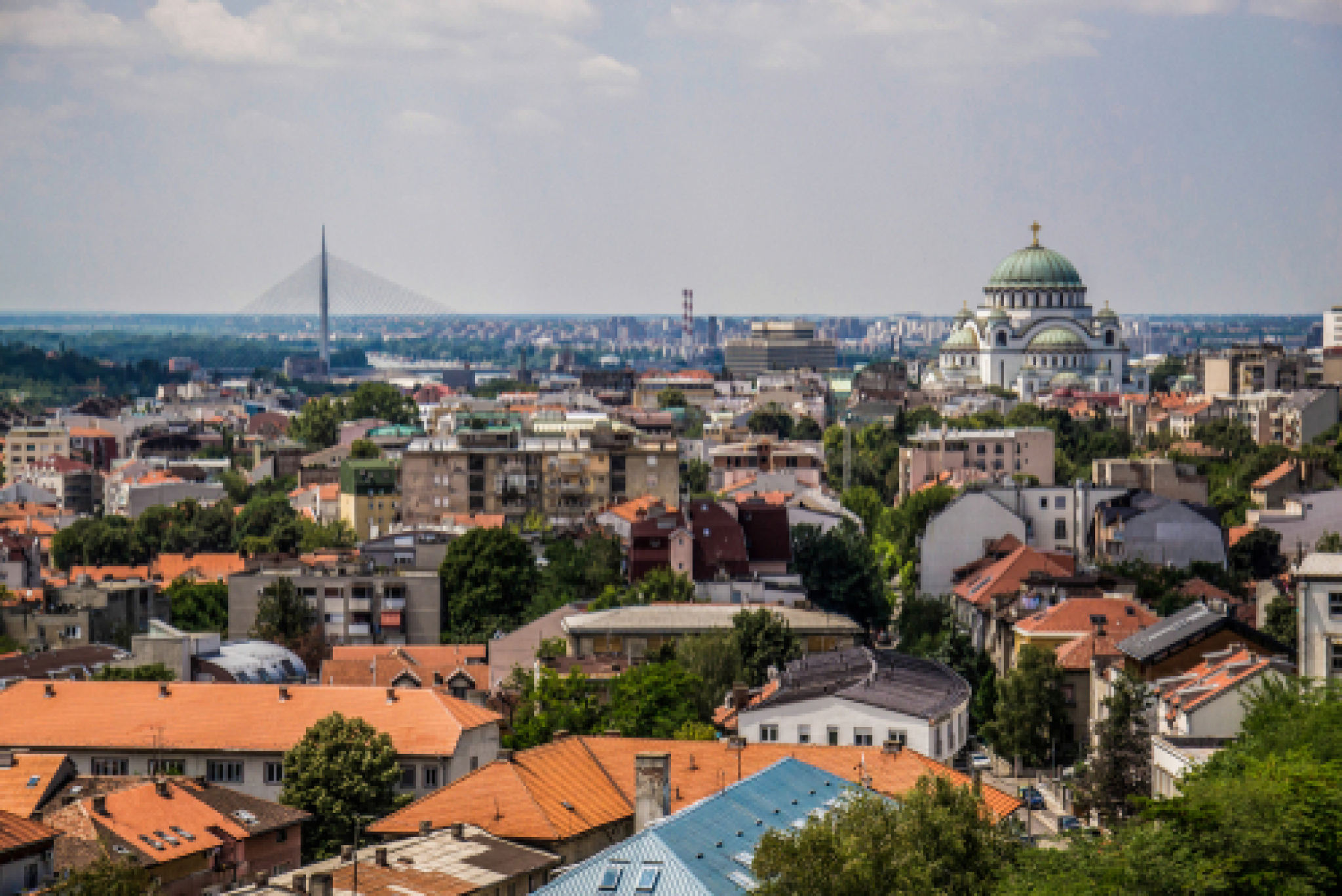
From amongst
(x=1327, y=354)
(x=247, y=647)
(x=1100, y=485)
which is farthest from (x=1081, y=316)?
(x=247, y=647)

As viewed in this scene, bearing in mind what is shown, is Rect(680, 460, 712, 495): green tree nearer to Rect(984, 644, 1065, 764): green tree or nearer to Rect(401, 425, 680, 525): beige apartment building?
Rect(401, 425, 680, 525): beige apartment building

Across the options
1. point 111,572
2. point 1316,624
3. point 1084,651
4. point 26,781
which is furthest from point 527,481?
point 26,781

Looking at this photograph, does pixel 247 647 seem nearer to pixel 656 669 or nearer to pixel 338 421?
pixel 656 669

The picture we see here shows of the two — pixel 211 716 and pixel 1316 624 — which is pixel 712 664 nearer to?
pixel 211 716

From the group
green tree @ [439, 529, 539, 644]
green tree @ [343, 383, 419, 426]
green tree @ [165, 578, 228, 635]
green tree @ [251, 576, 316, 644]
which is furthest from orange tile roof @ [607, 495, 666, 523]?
green tree @ [343, 383, 419, 426]

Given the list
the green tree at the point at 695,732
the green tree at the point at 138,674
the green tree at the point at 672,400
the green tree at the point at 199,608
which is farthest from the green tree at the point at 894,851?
the green tree at the point at 672,400
